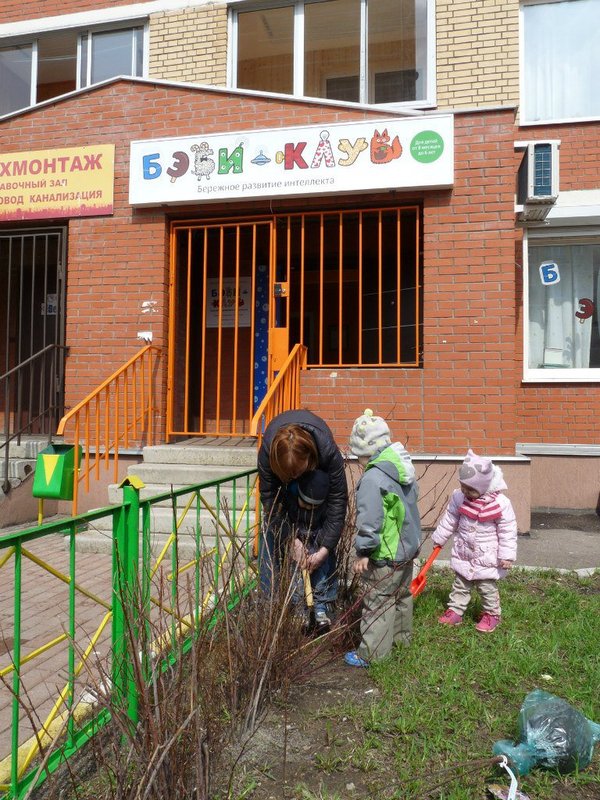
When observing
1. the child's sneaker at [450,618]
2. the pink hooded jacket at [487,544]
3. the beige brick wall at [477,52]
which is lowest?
the child's sneaker at [450,618]

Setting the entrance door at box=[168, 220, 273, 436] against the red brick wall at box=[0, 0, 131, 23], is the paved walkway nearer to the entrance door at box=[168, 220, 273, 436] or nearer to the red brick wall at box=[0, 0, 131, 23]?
the entrance door at box=[168, 220, 273, 436]

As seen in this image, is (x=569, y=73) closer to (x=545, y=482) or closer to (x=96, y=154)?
(x=545, y=482)

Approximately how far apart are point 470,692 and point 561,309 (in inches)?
238

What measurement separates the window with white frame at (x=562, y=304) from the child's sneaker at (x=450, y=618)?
4.54 metres

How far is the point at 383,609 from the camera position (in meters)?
3.15

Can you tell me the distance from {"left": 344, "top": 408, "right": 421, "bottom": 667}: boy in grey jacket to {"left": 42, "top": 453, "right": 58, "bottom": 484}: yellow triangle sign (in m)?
2.07

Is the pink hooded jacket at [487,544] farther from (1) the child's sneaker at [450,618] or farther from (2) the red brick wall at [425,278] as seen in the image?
(2) the red brick wall at [425,278]

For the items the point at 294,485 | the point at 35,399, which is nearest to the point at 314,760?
the point at 294,485

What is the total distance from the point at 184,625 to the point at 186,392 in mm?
4838

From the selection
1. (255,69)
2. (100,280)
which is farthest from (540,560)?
(255,69)

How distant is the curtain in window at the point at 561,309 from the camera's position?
300 inches

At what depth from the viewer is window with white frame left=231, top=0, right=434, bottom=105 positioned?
7.85m

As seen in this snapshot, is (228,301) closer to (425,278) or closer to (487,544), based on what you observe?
(425,278)

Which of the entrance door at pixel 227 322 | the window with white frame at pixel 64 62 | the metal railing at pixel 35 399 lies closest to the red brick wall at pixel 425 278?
the metal railing at pixel 35 399
